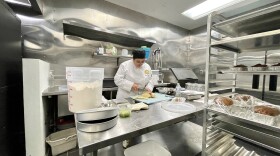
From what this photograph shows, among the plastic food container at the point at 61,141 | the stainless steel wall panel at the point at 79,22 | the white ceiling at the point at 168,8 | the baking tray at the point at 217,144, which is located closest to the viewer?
the baking tray at the point at 217,144

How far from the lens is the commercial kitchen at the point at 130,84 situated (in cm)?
85

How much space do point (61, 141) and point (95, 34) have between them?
1.96 metres

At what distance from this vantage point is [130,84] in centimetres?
187

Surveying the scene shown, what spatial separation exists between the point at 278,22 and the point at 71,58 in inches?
116

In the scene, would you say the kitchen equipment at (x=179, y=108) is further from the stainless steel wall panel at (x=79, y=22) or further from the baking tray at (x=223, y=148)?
the stainless steel wall panel at (x=79, y=22)

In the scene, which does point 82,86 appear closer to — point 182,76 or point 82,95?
point 82,95

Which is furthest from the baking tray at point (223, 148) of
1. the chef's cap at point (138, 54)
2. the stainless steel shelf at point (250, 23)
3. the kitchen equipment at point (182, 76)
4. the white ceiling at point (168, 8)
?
the white ceiling at point (168, 8)

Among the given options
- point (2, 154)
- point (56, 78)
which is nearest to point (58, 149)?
point (2, 154)

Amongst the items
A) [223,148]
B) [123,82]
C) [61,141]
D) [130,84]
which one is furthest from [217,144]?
[61,141]

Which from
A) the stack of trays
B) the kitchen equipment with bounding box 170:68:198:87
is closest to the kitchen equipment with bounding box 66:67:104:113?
the stack of trays

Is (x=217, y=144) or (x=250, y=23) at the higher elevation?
(x=250, y=23)

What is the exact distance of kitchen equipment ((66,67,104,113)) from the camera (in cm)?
83

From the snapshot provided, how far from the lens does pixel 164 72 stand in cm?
376

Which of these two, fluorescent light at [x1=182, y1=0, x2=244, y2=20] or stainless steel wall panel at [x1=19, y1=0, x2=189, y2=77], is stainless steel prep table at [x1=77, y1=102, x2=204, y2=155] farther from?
fluorescent light at [x1=182, y1=0, x2=244, y2=20]
